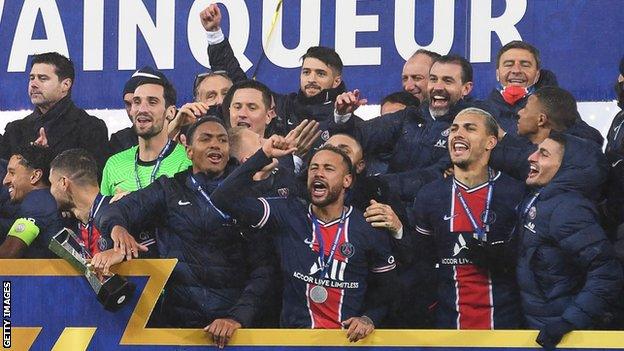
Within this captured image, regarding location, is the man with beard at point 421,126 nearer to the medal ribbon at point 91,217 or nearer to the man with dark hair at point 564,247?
the man with dark hair at point 564,247

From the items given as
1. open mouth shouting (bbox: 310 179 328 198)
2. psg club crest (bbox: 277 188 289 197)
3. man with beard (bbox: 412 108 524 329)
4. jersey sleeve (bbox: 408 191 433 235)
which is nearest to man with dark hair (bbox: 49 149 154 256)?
psg club crest (bbox: 277 188 289 197)

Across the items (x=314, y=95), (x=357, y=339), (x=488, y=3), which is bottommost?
(x=357, y=339)

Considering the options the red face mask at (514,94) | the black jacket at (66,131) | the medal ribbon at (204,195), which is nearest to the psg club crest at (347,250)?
the medal ribbon at (204,195)

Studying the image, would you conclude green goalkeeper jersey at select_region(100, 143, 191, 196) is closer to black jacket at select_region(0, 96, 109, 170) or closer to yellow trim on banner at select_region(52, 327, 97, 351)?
black jacket at select_region(0, 96, 109, 170)

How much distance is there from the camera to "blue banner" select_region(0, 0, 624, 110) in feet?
30.5

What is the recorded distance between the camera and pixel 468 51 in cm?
956

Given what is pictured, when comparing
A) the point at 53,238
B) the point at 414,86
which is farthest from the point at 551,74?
the point at 53,238

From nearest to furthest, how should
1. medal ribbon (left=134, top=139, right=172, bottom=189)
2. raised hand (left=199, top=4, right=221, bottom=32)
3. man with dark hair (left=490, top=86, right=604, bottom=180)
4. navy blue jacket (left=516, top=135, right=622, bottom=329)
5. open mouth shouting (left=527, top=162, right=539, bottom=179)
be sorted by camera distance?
1. navy blue jacket (left=516, top=135, right=622, bottom=329)
2. open mouth shouting (left=527, top=162, right=539, bottom=179)
3. man with dark hair (left=490, top=86, right=604, bottom=180)
4. medal ribbon (left=134, top=139, right=172, bottom=189)
5. raised hand (left=199, top=4, right=221, bottom=32)

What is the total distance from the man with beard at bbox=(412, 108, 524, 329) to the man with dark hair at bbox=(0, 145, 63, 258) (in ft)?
7.39

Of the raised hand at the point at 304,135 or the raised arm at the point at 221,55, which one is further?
the raised arm at the point at 221,55

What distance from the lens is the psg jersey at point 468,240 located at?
784cm

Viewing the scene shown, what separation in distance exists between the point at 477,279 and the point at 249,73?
108 inches

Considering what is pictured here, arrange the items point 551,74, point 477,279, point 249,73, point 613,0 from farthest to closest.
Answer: point 249,73, point 613,0, point 551,74, point 477,279

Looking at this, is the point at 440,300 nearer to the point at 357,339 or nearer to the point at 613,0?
the point at 357,339
